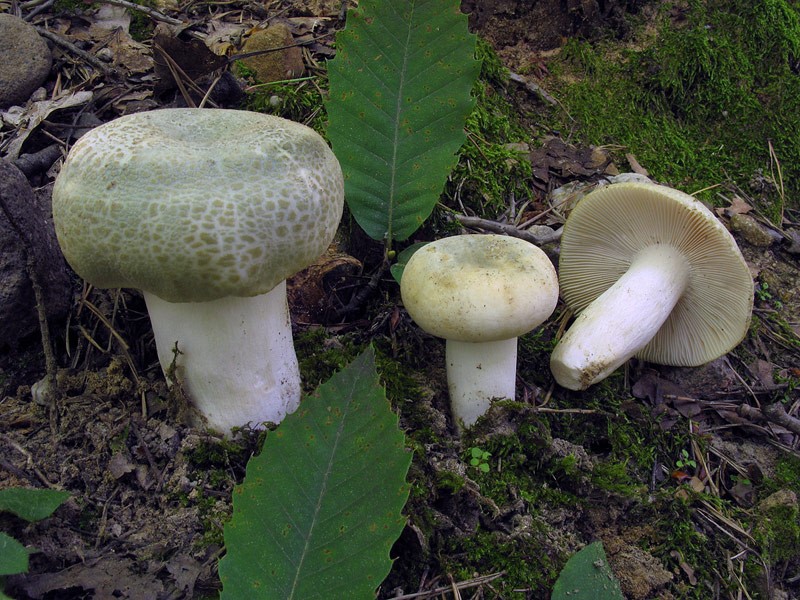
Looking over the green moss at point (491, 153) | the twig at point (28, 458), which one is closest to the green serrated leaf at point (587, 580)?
the twig at point (28, 458)

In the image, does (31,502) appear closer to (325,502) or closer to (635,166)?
(325,502)

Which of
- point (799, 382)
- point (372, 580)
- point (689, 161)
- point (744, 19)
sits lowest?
point (799, 382)

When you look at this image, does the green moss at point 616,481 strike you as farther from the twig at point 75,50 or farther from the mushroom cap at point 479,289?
the twig at point 75,50

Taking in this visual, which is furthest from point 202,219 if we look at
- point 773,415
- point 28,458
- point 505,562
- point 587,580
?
point 773,415

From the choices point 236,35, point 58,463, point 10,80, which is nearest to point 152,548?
point 58,463

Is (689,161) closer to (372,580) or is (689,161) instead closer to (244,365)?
(244,365)

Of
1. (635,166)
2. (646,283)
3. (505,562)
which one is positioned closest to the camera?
(505,562)
